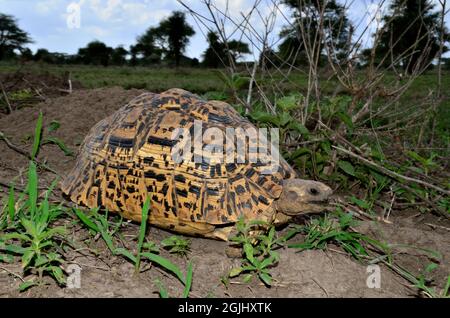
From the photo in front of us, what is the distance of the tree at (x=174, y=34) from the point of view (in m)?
43.1

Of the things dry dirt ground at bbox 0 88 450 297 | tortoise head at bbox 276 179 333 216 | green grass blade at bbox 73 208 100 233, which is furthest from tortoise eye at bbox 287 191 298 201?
green grass blade at bbox 73 208 100 233

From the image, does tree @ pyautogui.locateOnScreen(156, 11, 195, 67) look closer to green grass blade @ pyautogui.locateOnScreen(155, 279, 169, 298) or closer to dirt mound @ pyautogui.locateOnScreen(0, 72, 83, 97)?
dirt mound @ pyautogui.locateOnScreen(0, 72, 83, 97)

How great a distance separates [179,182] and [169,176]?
0.09m

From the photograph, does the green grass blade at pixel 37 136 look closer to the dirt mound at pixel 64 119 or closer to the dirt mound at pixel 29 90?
the dirt mound at pixel 64 119

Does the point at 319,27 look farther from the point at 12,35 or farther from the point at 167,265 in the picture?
the point at 12,35

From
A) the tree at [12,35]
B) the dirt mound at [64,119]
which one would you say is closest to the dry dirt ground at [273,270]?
the dirt mound at [64,119]

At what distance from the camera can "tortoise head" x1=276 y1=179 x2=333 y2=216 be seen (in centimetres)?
291

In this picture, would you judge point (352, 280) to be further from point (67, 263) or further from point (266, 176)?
point (67, 263)

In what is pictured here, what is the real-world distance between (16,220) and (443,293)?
2.98 meters

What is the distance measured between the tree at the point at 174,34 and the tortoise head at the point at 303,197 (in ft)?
131

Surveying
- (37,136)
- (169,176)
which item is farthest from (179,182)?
(37,136)

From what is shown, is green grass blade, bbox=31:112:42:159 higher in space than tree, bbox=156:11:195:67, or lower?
lower

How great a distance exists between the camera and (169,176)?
9.96 feet

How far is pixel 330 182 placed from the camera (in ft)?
14.1
